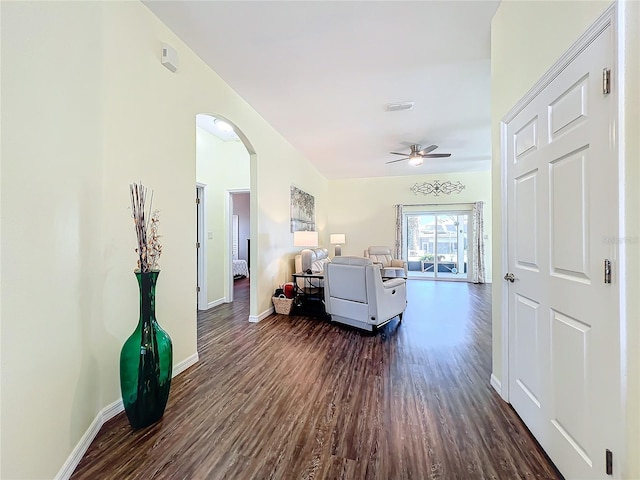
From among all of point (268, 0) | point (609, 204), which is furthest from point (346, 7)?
point (609, 204)

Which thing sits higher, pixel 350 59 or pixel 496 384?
pixel 350 59

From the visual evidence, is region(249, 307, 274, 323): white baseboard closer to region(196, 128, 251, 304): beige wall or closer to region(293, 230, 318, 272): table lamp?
region(293, 230, 318, 272): table lamp

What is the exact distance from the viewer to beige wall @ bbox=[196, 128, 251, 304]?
15.2ft

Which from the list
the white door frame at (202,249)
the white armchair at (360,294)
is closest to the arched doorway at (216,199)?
the white door frame at (202,249)

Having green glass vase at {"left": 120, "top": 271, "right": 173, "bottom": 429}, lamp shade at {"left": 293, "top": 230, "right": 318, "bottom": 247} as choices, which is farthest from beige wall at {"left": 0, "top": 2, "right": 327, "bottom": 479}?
lamp shade at {"left": 293, "top": 230, "right": 318, "bottom": 247}

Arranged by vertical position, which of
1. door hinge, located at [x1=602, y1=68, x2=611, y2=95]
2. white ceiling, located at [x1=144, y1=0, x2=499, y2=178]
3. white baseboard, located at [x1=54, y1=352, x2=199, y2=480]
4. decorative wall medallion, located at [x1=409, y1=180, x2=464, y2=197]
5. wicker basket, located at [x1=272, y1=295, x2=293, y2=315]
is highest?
white ceiling, located at [x1=144, y1=0, x2=499, y2=178]

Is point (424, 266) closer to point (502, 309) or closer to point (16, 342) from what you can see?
point (502, 309)

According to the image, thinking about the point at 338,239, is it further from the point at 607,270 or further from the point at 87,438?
the point at 607,270

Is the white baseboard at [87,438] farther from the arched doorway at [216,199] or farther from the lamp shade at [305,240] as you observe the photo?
the lamp shade at [305,240]

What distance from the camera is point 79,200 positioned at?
153cm

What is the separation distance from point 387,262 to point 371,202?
2080mm

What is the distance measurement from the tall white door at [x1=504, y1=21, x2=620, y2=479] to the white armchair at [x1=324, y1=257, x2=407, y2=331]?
4.90 feet

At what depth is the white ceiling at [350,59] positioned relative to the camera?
6.96 feet

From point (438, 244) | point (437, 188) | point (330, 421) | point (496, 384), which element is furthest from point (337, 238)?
point (330, 421)
